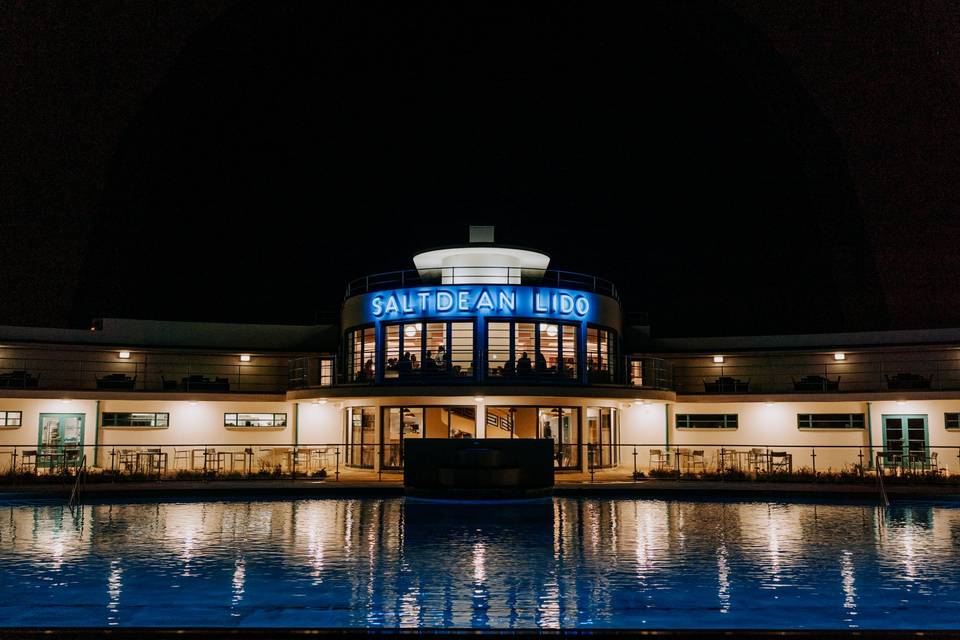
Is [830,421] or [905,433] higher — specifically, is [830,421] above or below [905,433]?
above

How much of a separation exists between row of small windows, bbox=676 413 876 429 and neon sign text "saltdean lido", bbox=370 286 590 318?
26.2 ft

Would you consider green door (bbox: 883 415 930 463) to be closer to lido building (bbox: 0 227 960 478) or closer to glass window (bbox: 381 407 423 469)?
lido building (bbox: 0 227 960 478)

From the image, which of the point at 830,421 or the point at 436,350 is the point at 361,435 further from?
the point at 830,421

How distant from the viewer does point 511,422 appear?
30.0 metres

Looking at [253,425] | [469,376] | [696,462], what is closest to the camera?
[469,376]

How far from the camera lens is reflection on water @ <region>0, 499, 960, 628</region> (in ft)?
30.3

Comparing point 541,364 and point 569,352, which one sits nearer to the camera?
point 541,364

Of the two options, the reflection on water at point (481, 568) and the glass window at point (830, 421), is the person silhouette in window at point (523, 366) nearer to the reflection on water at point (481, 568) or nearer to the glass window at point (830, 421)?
the reflection on water at point (481, 568)

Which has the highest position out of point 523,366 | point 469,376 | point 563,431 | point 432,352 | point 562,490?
point 432,352

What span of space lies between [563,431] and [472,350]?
444cm

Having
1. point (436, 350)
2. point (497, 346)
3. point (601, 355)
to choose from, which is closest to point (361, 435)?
point (436, 350)

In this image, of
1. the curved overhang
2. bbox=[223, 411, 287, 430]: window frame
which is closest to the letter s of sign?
the curved overhang

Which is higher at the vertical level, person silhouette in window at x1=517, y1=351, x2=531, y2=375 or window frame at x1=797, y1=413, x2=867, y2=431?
person silhouette in window at x1=517, y1=351, x2=531, y2=375

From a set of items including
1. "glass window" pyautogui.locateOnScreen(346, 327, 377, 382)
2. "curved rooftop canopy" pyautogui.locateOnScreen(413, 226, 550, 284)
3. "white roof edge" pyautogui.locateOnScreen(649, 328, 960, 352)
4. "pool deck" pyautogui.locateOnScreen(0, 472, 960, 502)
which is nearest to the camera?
"pool deck" pyautogui.locateOnScreen(0, 472, 960, 502)
